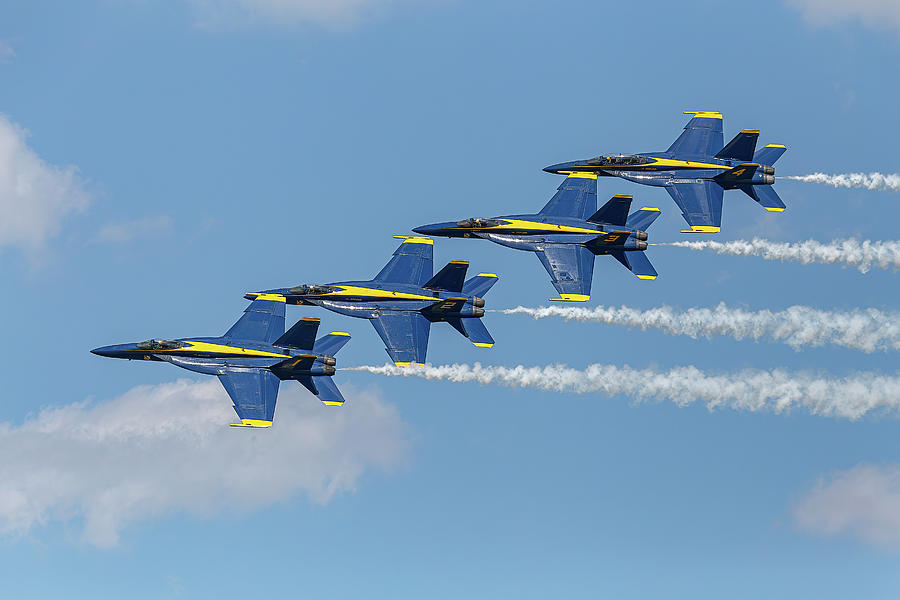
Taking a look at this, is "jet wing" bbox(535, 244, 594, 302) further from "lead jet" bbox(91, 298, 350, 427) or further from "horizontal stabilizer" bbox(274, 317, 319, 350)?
"horizontal stabilizer" bbox(274, 317, 319, 350)

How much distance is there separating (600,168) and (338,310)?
26882 millimetres

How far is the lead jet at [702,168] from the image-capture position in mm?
143000

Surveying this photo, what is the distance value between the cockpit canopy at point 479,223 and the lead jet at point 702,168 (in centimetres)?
930

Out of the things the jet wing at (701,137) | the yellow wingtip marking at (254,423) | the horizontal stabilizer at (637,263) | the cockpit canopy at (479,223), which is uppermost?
the jet wing at (701,137)

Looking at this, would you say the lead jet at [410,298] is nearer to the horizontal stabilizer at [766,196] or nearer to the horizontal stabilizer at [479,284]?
the horizontal stabilizer at [479,284]

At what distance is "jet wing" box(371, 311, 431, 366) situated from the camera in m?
134

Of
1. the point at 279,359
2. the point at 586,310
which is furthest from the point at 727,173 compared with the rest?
the point at 279,359

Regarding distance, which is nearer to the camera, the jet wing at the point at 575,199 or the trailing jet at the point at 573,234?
the trailing jet at the point at 573,234

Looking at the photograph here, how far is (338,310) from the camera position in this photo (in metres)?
138

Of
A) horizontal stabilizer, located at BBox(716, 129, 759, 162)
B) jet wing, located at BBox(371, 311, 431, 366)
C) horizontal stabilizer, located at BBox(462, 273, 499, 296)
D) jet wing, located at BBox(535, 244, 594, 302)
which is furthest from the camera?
horizontal stabilizer, located at BBox(716, 129, 759, 162)

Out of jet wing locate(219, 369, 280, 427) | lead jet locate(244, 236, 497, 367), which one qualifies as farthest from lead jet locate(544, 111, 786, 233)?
jet wing locate(219, 369, 280, 427)

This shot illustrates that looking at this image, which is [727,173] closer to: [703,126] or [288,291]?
[703,126]

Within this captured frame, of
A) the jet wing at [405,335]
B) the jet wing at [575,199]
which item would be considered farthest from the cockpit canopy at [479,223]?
the jet wing at [405,335]

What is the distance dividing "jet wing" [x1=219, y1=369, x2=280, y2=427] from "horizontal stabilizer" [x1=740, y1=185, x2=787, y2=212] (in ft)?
138
